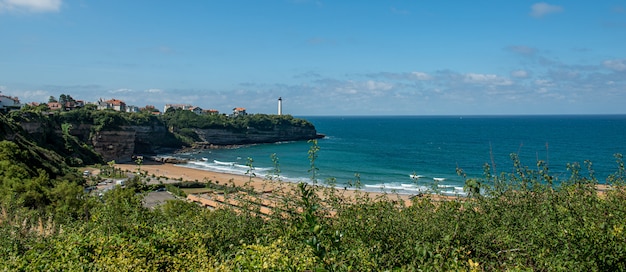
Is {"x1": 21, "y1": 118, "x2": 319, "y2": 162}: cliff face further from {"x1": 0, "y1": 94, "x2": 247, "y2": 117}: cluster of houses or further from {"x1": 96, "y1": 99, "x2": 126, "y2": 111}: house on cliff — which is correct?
{"x1": 96, "y1": 99, "x2": 126, "y2": 111}: house on cliff

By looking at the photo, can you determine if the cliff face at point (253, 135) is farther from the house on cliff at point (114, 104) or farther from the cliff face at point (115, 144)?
the house on cliff at point (114, 104)

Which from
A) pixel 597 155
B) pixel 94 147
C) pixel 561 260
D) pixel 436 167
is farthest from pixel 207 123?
pixel 561 260

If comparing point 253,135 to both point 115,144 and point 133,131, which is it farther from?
point 115,144

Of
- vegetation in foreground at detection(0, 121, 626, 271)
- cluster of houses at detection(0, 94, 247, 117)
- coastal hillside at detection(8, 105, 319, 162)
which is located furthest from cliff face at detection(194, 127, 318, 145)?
vegetation in foreground at detection(0, 121, 626, 271)

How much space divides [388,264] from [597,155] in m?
88.4

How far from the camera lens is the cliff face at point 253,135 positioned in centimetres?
11806

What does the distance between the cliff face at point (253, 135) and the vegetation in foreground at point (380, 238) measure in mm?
106332

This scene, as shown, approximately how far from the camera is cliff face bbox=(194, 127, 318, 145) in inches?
4648

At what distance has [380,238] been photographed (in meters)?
10.0

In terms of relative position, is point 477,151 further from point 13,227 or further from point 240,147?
point 13,227

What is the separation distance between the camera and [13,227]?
39.4 feet

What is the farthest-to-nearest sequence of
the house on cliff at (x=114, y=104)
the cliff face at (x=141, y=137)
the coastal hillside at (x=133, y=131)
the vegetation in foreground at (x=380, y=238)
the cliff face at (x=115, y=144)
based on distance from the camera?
the house on cliff at (x=114, y=104) → the cliff face at (x=115, y=144) → the cliff face at (x=141, y=137) → the coastal hillside at (x=133, y=131) → the vegetation in foreground at (x=380, y=238)

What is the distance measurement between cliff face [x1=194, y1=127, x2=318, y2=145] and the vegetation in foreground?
349ft

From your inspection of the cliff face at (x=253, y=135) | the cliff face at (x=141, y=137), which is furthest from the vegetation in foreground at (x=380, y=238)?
the cliff face at (x=253, y=135)
